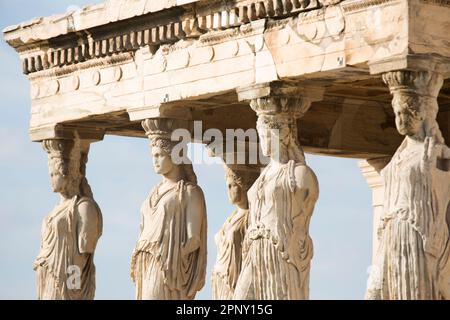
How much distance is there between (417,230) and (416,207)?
0.71 feet

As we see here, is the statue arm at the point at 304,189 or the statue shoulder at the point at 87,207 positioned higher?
the statue shoulder at the point at 87,207

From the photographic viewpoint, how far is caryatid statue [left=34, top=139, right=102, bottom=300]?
24.7 meters

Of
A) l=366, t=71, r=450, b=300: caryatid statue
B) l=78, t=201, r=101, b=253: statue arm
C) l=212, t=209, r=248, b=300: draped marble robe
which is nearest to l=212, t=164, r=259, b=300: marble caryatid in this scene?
l=212, t=209, r=248, b=300: draped marble robe

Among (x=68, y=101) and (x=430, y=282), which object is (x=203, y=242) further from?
(x=430, y=282)

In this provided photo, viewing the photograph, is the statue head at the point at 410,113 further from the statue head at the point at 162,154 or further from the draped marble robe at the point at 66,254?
the draped marble robe at the point at 66,254

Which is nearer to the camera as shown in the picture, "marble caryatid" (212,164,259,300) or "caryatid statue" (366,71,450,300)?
"caryatid statue" (366,71,450,300)

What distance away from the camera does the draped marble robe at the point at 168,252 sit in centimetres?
2292

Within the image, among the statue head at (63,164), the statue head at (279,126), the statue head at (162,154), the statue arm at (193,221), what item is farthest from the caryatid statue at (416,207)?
the statue head at (63,164)

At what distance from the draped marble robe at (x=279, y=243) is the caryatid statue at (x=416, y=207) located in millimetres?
1396

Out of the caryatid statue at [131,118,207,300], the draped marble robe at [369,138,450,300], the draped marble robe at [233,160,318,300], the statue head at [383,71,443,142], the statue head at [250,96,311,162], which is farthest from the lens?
the caryatid statue at [131,118,207,300]

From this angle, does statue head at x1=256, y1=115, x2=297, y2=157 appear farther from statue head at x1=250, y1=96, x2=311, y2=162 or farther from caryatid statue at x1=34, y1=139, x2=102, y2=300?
caryatid statue at x1=34, y1=139, x2=102, y2=300

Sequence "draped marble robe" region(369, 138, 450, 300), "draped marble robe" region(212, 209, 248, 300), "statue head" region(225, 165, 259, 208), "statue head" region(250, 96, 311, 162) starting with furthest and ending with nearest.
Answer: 1. "statue head" region(225, 165, 259, 208)
2. "draped marble robe" region(212, 209, 248, 300)
3. "statue head" region(250, 96, 311, 162)
4. "draped marble robe" region(369, 138, 450, 300)

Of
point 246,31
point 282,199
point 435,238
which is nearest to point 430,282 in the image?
point 435,238

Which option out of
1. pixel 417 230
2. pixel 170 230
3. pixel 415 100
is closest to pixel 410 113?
pixel 415 100
